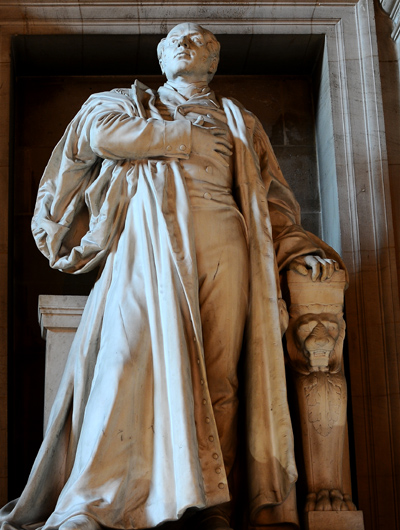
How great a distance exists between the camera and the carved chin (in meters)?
4.83

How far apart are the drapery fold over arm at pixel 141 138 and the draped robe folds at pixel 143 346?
4 centimetres

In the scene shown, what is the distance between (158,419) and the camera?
14.3 feet

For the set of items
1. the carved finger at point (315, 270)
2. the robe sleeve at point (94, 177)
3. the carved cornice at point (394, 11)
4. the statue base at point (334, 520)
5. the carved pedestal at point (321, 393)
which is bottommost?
the statue base at point (334, 520)

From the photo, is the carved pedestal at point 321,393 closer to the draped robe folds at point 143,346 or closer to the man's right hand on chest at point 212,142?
the draped robe folds at point 143,346

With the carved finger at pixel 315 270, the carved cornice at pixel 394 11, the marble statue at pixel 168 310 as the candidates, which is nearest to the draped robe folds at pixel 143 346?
the marble statue at pixel 168 310

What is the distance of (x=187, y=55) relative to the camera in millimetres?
5184

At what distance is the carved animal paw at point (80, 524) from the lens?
402 centimetres

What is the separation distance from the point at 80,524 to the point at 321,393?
125cm

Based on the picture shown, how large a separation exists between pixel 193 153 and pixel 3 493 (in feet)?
6.22

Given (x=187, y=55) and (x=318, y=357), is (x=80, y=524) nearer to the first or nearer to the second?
(x=318, y=357)

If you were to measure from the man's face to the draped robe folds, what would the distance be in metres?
0.18

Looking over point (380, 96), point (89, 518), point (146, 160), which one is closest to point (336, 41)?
point (380, 96)

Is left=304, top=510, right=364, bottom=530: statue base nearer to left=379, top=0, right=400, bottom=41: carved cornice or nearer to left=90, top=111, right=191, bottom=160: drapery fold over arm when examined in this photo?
left=90, top=111, right=191, bottom=160: drapery fold over arm

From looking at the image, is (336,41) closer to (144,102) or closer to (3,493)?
(144,102)
